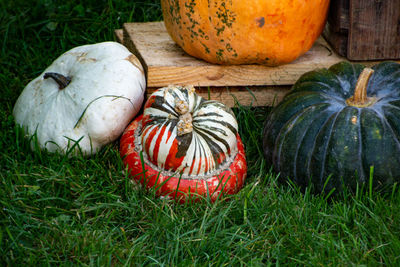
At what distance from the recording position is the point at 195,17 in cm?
266

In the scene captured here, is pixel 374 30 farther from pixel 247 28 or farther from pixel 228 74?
pixel 228 74

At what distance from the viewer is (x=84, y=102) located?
2613mm

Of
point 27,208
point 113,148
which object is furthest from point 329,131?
point 27,208

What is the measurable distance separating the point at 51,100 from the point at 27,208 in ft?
2.32

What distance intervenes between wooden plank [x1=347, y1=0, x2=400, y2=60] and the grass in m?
0.78

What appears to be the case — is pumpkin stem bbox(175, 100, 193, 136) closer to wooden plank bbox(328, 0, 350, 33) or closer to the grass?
the grass

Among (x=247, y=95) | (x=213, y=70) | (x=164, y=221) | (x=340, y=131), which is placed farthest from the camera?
(x=247, y=95)

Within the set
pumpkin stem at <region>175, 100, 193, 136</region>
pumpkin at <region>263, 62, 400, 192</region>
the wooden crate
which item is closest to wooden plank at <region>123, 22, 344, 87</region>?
the wooden crate

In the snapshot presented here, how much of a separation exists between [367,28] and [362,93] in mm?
556

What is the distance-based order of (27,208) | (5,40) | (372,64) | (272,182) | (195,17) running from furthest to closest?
(5,40), (372,64), (195,17), (272,182), (27,208)

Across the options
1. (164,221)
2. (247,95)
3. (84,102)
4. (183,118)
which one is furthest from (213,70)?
(164,221)

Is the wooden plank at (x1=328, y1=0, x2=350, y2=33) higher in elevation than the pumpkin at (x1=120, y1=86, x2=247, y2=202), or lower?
higher

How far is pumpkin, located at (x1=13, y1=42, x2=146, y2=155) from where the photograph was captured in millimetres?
2598

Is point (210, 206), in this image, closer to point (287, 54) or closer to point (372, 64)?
point (287, 54)
